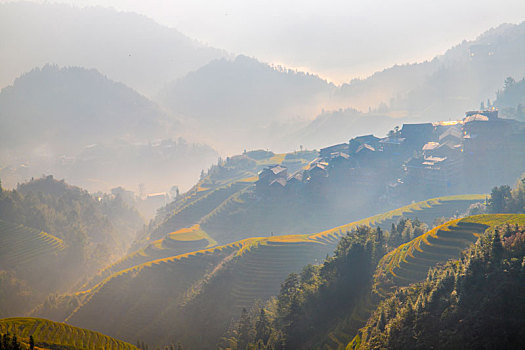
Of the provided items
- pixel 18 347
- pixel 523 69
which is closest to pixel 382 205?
pixel 18 347

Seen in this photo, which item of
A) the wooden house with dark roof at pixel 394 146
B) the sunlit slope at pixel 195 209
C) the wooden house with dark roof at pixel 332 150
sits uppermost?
the wooden house with dark roof at pixel 332 150

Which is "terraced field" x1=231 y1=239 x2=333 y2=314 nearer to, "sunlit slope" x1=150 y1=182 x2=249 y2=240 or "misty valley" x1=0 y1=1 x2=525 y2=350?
"misty valley" x1=0 y1=1 x2=525 y2=350

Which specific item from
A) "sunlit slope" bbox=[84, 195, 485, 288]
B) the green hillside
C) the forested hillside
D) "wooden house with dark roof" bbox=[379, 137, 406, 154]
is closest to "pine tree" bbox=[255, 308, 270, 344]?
the green hillside

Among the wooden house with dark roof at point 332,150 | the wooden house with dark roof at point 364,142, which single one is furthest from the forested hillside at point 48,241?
the wooden house with dark roof at point 364,142

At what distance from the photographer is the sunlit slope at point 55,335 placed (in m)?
34.5

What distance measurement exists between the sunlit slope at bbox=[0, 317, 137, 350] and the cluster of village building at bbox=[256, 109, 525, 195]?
64.7 meters

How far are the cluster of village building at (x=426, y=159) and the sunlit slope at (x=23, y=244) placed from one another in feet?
180

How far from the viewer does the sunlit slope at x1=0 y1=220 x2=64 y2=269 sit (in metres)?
92.3

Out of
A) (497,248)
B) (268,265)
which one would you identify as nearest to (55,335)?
(268,265)

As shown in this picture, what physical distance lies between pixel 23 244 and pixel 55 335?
73.2 meters

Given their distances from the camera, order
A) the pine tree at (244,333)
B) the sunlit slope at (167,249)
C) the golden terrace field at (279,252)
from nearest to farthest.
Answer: the pine tree at (244,333) < the golden terrace field at (279,252) < the sunlit slope at (167,249)

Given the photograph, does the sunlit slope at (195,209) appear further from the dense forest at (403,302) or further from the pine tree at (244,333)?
the pine tree at (244,333)

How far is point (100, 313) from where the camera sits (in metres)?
64.9

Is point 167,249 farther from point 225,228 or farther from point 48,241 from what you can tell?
point 48,241
